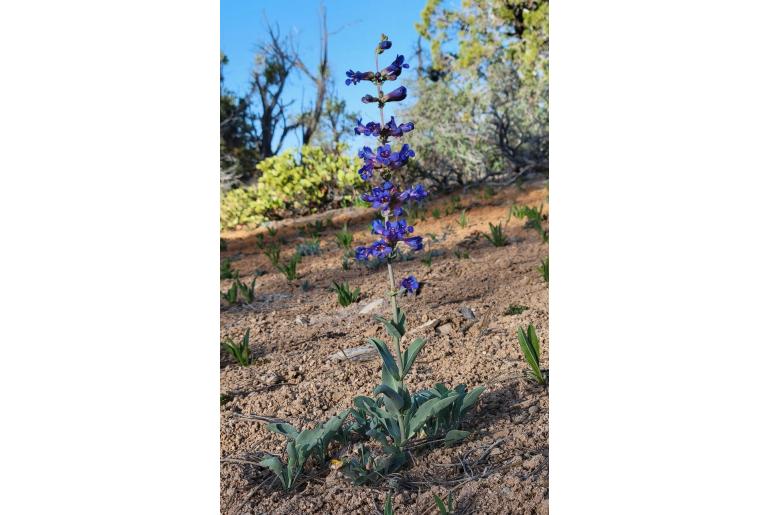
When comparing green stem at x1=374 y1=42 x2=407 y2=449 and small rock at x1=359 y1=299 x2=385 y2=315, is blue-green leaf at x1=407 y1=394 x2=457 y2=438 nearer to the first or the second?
green stem at x1=374 y1=42 x2=407 y2=449

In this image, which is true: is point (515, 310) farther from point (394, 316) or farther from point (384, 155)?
point (384, 155)

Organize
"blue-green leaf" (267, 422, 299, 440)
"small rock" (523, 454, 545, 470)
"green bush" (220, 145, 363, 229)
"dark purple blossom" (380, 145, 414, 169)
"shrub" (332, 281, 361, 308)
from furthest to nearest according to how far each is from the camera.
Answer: "green bush" (220, 145, 363, 229) < "shrub" (332, 281, 361, 308) < "blue-green leaf" (267, 422, 299, 440) < "small rock" (523, 454, 545, 470) < "dark purple blossom" (380, 145, 414, 169)

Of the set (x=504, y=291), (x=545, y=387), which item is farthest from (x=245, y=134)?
(x=545, y=387)

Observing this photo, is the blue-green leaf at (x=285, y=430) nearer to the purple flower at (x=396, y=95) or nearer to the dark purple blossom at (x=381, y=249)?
the dark purple blossom at (x=381, y=249)

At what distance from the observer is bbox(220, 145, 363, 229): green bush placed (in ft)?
23.2

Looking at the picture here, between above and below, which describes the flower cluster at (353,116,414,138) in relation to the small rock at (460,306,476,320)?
above

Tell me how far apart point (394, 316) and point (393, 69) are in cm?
60

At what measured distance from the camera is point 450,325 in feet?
8.68

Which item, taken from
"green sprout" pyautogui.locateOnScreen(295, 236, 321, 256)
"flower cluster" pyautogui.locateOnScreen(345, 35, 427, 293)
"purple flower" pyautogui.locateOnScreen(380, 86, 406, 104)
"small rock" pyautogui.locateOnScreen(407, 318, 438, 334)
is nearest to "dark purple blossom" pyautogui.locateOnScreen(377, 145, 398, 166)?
"flower cluster" pyautogui.locateOnScreen(345, 35, 427, 293)

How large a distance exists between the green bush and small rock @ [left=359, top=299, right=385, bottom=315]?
155 inches

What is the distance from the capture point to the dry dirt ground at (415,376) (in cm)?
165

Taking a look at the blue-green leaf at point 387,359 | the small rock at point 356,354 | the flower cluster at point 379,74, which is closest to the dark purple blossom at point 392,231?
the blue-green leaf at point 387,359
